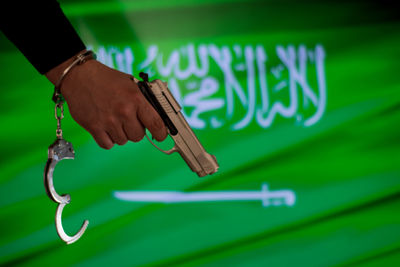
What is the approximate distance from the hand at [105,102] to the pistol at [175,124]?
11 cm

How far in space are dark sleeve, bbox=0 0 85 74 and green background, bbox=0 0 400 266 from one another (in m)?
1.22

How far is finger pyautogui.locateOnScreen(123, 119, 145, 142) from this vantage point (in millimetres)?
722

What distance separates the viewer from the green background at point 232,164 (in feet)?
6.22

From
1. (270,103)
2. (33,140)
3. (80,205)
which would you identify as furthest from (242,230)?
(33,140)

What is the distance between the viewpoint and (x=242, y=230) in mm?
2012

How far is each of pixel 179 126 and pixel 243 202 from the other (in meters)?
1.12

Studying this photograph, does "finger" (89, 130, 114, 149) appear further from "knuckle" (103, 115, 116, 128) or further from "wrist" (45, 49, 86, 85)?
"wrist" (45, 49, 86, 85)

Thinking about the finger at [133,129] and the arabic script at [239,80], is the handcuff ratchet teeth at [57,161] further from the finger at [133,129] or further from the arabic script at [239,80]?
the arabic script at [239,80]

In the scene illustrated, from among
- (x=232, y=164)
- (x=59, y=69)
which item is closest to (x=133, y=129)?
(x=59, y=69)

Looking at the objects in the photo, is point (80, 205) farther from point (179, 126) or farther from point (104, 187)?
point (179, 126)

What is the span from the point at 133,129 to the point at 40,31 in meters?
0.25

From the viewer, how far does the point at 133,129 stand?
730 millimetres

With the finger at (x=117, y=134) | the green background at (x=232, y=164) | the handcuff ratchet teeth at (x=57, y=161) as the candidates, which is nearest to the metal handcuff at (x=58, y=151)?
the handcuff ratchet teeth at (x=57, y=161)

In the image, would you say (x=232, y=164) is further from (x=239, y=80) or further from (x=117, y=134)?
(x=117, y=134)
